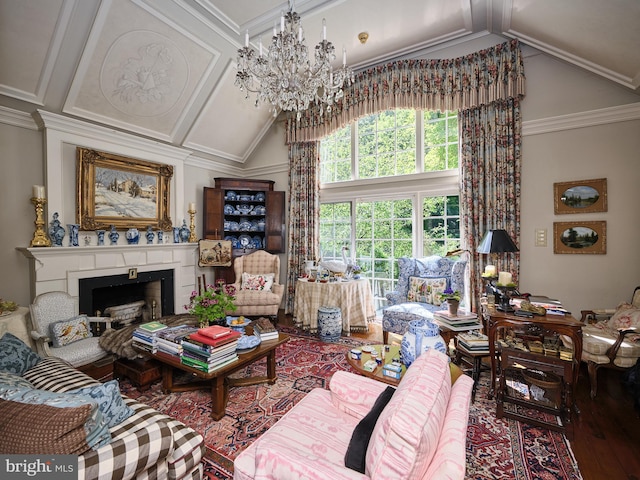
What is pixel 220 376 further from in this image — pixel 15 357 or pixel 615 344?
pixel 615 344

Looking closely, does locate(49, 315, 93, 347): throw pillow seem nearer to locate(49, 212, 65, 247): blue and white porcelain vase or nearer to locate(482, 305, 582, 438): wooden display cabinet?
locate(49, 212, 65, 247): blue and white porcelain vase

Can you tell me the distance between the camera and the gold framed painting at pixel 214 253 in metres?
4.80

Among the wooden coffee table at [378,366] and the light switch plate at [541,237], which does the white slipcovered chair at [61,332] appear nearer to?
the wooden coffee table at [378,366]

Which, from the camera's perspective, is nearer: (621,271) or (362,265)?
(621,271)

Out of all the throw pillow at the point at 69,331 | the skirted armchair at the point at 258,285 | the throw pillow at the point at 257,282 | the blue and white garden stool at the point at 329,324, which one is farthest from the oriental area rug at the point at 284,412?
the throw pillow at the point at 257,282

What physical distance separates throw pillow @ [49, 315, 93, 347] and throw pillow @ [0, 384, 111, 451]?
5.93 feet

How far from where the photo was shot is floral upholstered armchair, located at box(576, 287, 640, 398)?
233 centimetres

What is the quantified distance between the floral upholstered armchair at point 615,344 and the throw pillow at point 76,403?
3.47 m

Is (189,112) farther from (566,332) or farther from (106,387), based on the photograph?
(566,332)

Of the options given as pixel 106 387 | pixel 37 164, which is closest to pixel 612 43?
pixel 106 387

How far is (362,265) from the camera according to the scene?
4.79 meters

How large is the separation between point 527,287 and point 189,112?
5.20 metres

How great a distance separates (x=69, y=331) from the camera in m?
2.82

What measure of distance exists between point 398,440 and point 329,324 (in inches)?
110
